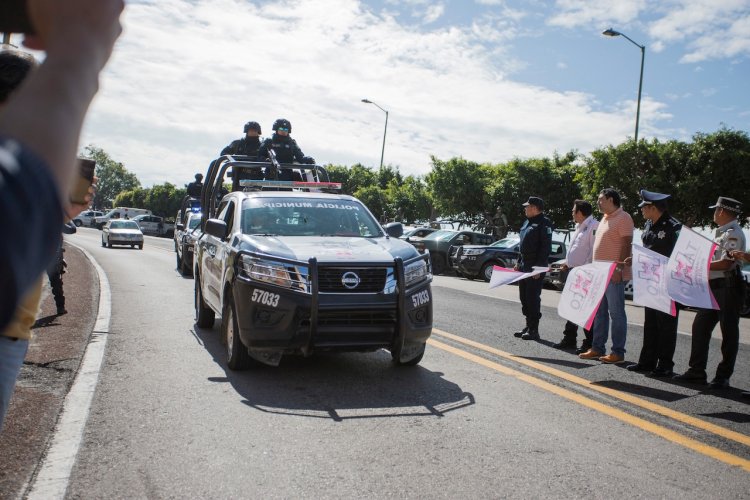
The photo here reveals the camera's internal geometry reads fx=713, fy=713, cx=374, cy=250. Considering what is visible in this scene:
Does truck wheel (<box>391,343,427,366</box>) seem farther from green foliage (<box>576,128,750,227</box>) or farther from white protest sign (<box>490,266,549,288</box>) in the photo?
green foliage (<box>576,128,750,227</box>)

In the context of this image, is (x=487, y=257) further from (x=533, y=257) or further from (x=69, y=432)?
(x=69, y=432)

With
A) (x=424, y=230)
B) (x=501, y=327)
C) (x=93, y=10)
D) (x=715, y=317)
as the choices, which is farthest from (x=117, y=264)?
(x=93, y=10)

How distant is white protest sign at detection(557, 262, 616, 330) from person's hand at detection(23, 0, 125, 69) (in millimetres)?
7309

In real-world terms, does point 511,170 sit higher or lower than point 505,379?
higher

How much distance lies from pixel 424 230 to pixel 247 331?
2255 cm

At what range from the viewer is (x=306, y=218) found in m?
7.68

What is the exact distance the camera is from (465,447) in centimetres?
446

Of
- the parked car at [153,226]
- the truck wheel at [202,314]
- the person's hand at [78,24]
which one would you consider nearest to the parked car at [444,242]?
the truck wheel at [202,314]

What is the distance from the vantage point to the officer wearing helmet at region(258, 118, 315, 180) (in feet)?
39.0

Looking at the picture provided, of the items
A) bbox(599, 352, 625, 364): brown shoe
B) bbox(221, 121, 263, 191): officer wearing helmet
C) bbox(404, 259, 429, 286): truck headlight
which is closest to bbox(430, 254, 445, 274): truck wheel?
bbox(221, 121, 263, 191): officer wearing helmet

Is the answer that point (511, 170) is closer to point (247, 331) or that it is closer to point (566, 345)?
point (566, 345)

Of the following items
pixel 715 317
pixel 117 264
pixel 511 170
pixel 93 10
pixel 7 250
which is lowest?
pixel 117 264

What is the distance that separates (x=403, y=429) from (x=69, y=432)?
7.12 ft

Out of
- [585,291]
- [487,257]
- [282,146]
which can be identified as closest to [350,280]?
[585,291]
